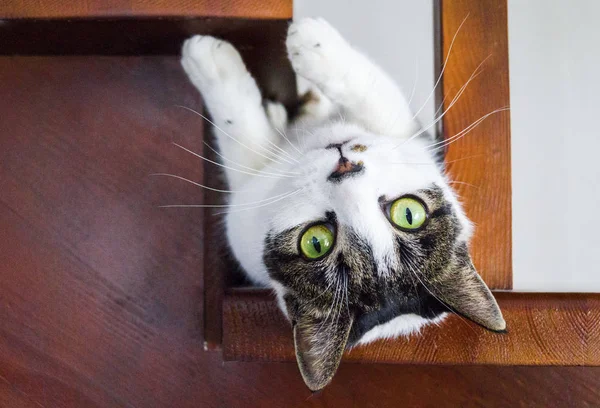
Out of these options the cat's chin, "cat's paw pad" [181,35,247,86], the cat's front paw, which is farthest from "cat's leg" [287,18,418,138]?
the cat's chin

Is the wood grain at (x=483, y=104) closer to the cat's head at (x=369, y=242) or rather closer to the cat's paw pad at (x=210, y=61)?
the cat's head at (x=369, y=242)

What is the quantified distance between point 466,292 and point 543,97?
78 cm

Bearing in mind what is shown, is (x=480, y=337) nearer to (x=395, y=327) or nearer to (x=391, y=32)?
(x=395, y=327)

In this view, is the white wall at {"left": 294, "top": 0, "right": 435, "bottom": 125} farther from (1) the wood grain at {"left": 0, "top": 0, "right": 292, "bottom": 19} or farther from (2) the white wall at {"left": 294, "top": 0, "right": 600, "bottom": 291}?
(1) the wood grain at {"left": 0, "top": 0, "right": 292, "bottom": 19}

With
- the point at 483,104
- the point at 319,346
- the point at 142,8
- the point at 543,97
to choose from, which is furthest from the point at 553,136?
the point at 142,8

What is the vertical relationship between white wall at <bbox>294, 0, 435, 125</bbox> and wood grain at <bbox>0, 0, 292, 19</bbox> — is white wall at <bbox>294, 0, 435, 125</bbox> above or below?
above

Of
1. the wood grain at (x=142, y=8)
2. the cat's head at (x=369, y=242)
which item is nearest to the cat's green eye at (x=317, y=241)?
the cat's head at (x=369, y=242)

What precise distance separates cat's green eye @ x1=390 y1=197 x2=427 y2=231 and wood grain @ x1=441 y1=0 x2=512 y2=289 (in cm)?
9

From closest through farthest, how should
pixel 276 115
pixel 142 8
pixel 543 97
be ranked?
pixel 142 8 → pixel 276 115 → pixel 543 97

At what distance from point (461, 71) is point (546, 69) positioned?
71 cm

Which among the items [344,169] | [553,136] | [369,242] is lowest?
[369,242]

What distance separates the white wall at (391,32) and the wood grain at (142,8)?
59 cm

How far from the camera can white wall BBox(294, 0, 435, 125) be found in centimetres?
126

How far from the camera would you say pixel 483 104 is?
0.74 meters
